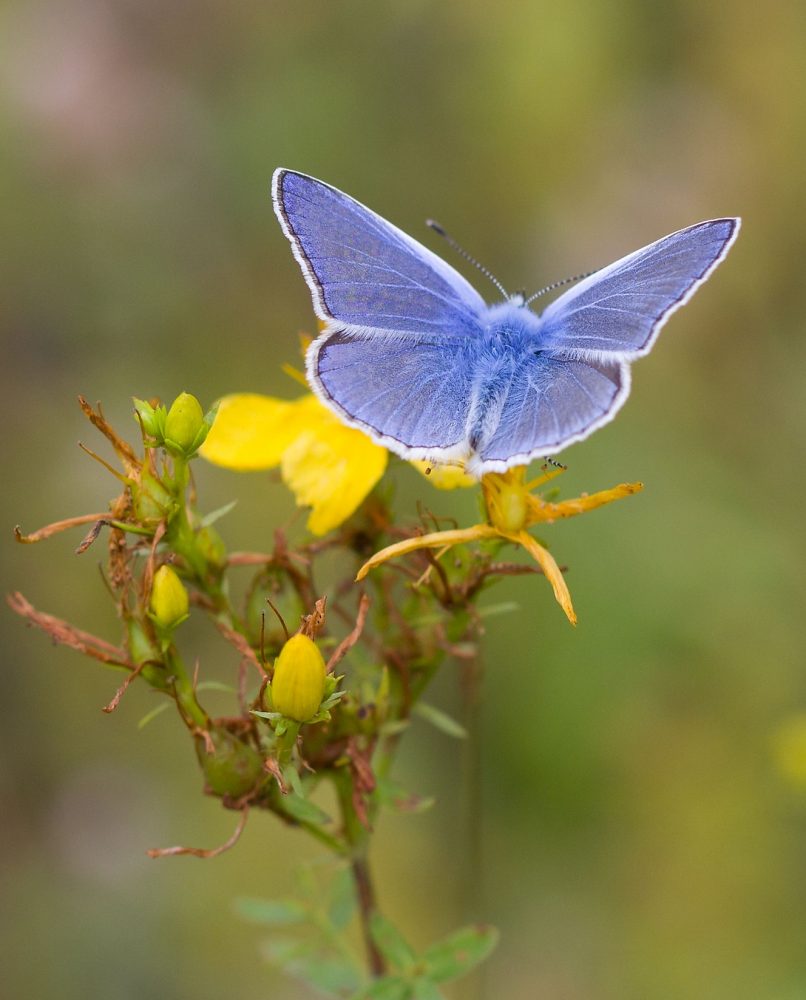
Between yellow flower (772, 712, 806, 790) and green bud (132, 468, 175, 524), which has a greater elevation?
green bud (132, 468, 175, 524)

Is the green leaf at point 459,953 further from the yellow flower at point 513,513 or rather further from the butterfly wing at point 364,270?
the butterfly wing at point 364,270

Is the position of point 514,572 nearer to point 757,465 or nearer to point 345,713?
point 345,713

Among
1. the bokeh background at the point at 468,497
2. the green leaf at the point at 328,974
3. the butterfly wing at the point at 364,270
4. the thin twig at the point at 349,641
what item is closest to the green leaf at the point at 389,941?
the green leaf at the point at 328,974

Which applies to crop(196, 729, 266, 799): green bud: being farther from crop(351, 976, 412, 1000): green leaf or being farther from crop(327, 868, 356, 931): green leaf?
crop(327, 868, 356, 931): green leaf

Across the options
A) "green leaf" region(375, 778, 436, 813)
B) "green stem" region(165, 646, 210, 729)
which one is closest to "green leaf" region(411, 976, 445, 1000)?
"green leaf" region(375, 778, 436, 813)

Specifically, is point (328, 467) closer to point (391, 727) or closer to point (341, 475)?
point (341, 475)

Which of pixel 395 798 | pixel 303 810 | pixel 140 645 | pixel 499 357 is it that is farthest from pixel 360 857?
pixel 499 357
